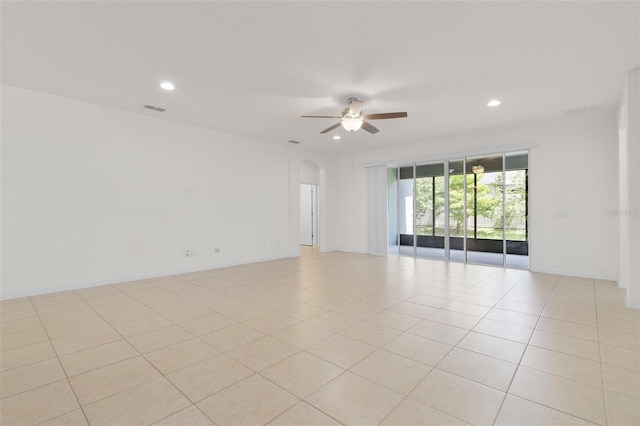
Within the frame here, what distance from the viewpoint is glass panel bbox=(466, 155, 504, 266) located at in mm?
8242

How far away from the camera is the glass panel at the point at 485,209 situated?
8242mm

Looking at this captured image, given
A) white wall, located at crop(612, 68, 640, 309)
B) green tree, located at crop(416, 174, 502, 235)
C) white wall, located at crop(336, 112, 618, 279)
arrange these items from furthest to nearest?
green tree, located at crop(416, 174, 502, 235)
white wall, located at crop(336, 112, 618, 279)
white wall, located at crop(612, 68, 640, 309)

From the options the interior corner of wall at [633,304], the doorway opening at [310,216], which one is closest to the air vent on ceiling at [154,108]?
the doorway opening at [310,216]

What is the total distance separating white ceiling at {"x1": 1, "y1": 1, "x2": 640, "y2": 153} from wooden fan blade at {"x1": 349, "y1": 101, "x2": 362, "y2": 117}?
0.16 metres

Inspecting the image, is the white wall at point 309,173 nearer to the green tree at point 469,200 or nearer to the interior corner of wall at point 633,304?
the green tree at point 469,200

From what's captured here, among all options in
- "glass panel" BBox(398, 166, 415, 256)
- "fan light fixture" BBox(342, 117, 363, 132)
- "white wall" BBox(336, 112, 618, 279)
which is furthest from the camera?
"glass panel" BBox(398, 166, 415, 256)

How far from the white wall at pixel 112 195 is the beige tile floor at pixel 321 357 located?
26.5 inches

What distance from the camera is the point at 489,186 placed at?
834 cm

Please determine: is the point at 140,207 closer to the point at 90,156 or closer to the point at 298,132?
the point at 90,156

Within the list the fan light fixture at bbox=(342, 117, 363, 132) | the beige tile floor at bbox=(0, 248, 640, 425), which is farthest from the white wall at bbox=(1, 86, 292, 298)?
the fan light fixture at bbox=(342, 117, 363, 132)

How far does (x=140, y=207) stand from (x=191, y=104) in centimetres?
211

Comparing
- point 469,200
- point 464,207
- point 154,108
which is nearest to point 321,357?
point 154,108

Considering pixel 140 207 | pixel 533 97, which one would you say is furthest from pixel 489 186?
pixel 140 207

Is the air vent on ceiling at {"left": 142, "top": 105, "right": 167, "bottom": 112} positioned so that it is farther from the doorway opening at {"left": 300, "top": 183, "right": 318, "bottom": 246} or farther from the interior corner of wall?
the interior corner of wall
